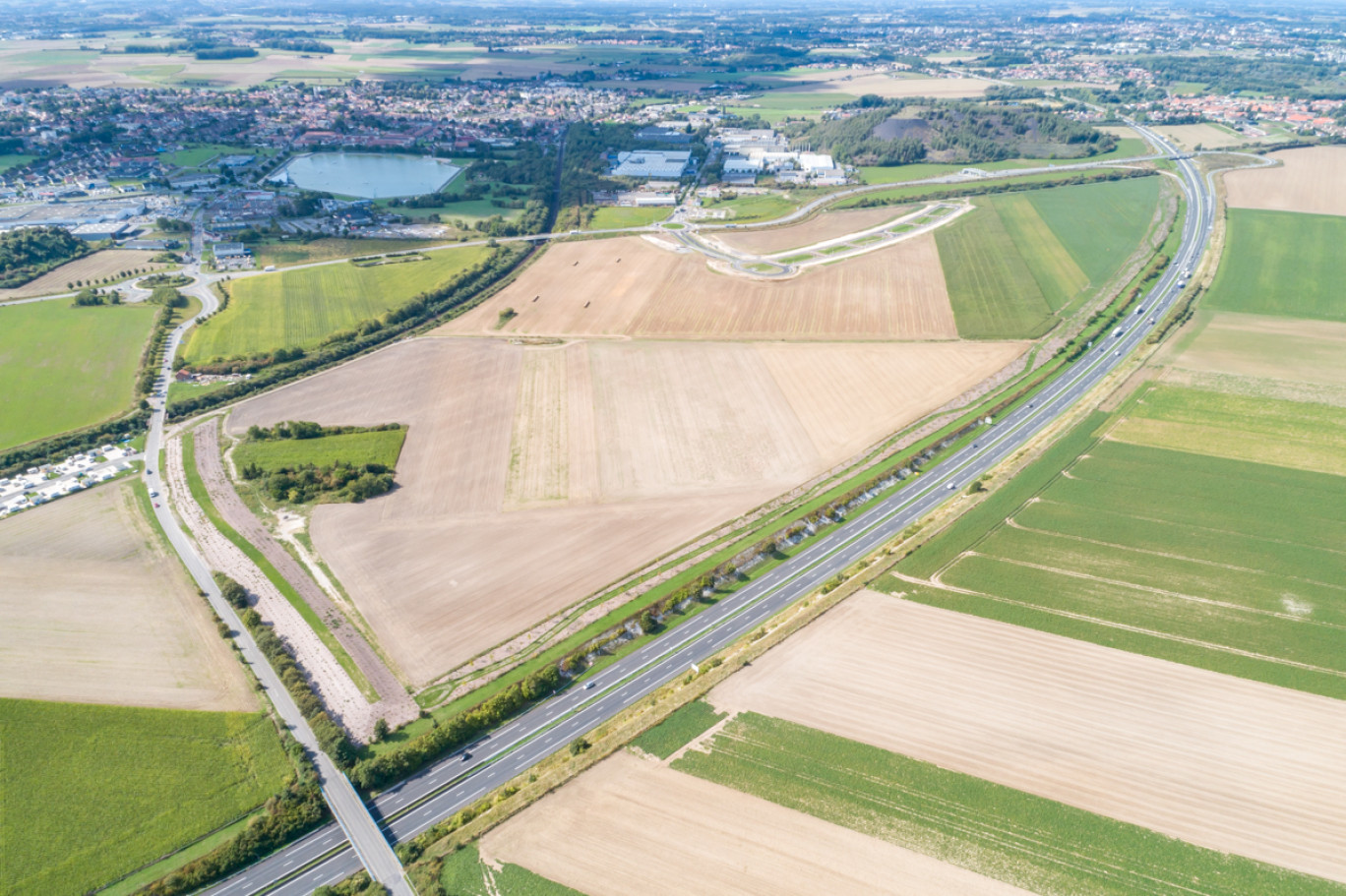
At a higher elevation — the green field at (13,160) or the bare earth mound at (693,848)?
the green field at (13,160)

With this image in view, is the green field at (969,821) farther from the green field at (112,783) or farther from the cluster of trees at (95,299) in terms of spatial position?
the cluster of trees at (95,299)

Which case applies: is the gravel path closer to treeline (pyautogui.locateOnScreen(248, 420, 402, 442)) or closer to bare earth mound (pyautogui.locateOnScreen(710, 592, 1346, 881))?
treeline (pyautogui.locateOnScreen(248, 420, 402, 442))

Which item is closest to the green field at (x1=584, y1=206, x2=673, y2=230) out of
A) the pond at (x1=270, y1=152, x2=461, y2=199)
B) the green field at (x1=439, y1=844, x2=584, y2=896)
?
the pond at (x1=270, y1=152, x2=461, y2=199)

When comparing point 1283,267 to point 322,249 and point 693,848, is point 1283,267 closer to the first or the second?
point 693,848

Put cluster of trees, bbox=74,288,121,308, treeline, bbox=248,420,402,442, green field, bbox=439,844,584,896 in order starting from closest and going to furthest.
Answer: green field, bbox=439,844,584,896, treeline, bbox=248,420,402,442, cluster of trees, bbox=74,288,121,308

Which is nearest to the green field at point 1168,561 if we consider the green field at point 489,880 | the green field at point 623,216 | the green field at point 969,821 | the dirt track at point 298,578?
the green field at point 969,821

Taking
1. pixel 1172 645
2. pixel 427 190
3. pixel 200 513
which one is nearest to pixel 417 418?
pixel 200 513

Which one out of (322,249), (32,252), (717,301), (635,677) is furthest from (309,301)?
(635,677)

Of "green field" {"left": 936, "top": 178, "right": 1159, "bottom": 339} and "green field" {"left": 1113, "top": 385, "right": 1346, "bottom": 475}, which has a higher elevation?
"green field" {"left": 936, "top": 178, "right": 1159, "bottom": 339}
